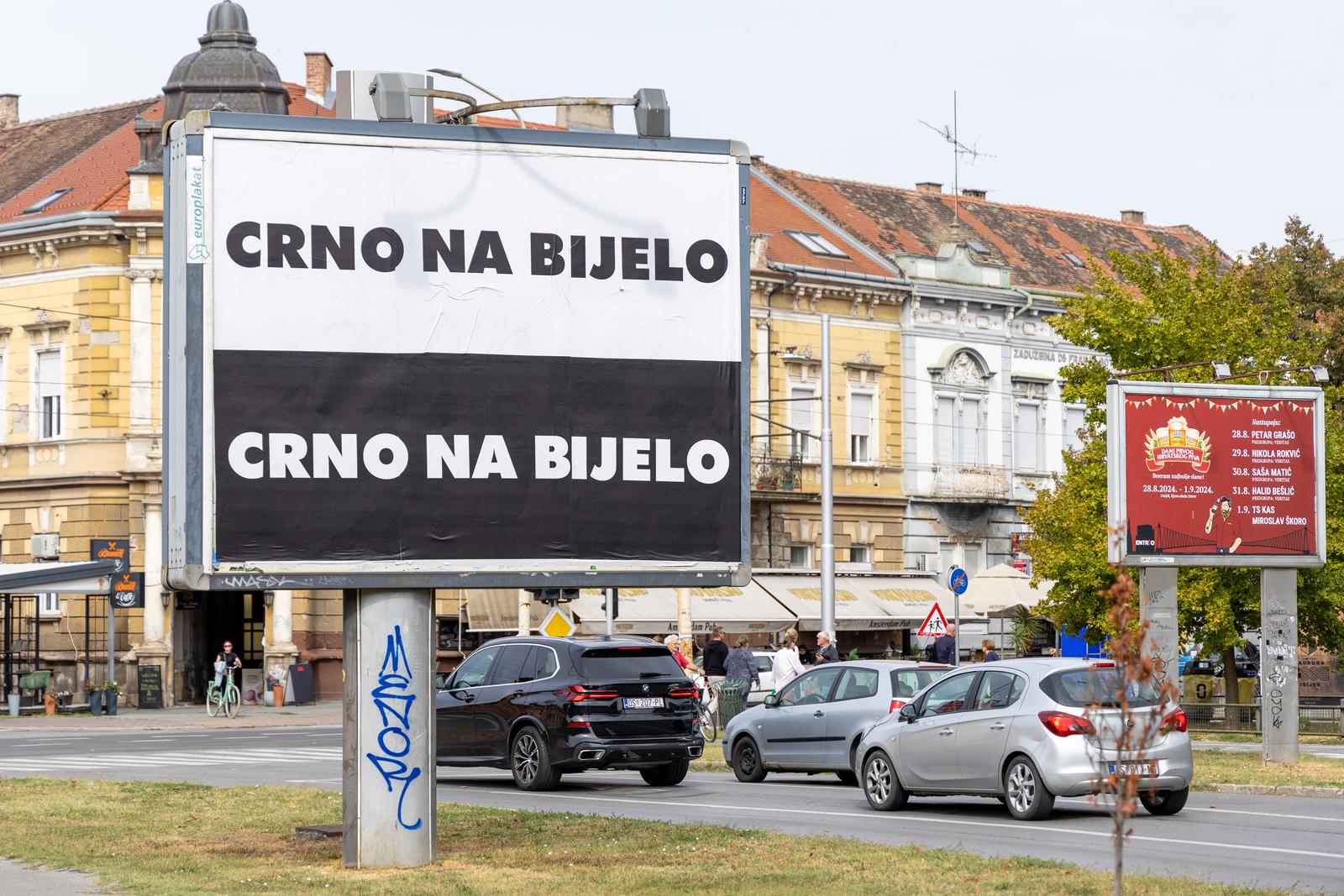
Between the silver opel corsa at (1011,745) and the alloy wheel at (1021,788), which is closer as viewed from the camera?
the silver opel corsa at (1011,745)

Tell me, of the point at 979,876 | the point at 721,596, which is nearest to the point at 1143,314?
the point at 721,596

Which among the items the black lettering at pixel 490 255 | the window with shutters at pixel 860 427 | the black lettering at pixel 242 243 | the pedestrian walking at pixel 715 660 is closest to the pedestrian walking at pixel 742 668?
the pedestrian walking at pixel 715 660

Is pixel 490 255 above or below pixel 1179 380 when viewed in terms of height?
below

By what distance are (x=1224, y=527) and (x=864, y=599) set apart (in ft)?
93.0

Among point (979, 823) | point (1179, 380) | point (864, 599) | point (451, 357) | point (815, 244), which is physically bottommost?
point (979, 823)

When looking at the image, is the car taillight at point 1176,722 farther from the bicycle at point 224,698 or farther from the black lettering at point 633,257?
the bicycle at point 224,698

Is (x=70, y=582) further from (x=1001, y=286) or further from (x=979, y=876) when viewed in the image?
(x=979, y=876)

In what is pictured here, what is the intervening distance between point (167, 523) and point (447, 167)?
3191 millimetres

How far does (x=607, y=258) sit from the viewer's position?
52.0ft

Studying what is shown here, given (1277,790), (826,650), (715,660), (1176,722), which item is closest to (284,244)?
(1176,722)

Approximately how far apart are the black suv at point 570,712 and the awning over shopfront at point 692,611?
78.6ft

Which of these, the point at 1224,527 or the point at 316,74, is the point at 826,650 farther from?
the point at 316,74

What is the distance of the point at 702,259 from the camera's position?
16.0m

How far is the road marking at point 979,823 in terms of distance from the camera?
16.4 metres
